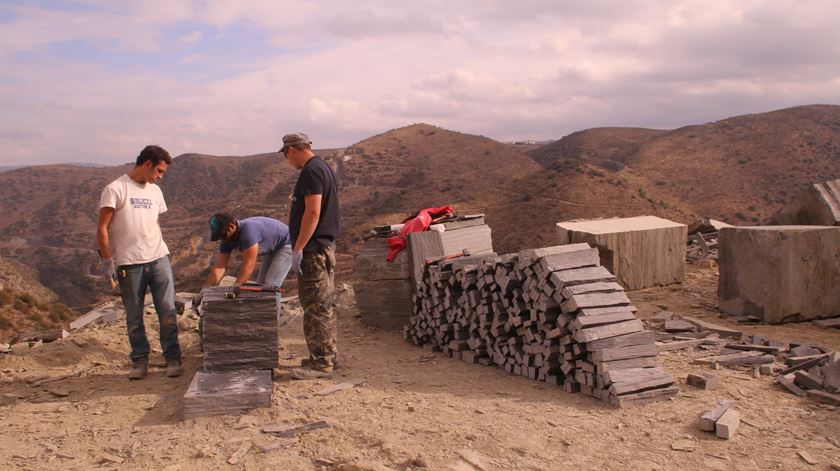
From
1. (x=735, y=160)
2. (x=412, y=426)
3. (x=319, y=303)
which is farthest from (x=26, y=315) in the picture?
(x=735, y=160)

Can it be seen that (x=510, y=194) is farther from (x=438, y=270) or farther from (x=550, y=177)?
(x=438, y=270)

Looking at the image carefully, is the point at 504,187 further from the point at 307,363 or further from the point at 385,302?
the point at 307,363

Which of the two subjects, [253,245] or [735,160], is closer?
[253,245]

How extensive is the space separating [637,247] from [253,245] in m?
5.92

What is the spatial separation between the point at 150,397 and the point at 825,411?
514 cm

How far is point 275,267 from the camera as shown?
5.82m

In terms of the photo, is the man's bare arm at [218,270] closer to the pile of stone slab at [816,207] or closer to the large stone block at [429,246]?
the large stone block at [429,246]

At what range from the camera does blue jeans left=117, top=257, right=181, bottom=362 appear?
5.23 metres

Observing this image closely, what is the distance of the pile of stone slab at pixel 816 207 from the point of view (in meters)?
8.39

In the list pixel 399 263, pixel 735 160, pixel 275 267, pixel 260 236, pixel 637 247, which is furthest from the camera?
pixel 735 160

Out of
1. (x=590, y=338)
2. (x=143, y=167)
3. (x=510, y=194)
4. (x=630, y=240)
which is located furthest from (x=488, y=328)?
(x=510, y=194)

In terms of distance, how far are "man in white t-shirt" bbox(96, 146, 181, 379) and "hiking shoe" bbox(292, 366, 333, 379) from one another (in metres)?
1.11

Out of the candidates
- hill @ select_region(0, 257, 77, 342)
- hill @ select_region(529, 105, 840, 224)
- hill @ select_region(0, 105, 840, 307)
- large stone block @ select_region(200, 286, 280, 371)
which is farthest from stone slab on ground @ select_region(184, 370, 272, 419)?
hill @ select_region(529, 105, 840, 224)

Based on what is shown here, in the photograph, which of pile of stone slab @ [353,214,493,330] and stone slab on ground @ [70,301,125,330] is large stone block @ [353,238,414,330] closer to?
pile of stone slab @ [353,214,493,330]
